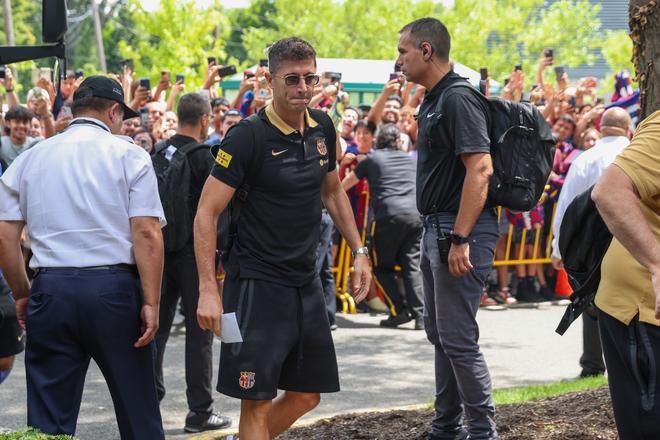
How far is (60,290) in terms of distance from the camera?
15.5 feet

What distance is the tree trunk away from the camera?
5.56m

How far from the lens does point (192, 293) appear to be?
23.0 ft

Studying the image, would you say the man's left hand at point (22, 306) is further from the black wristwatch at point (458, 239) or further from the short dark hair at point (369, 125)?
the short dark hair at point (369, 125)

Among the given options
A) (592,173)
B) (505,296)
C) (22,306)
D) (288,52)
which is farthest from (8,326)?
(505,296)

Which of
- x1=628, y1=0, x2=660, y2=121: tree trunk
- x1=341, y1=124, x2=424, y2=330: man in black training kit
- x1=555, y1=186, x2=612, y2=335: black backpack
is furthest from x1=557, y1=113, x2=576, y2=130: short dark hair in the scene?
x1=555, y1=186, x2=612, y2=335: black backpack

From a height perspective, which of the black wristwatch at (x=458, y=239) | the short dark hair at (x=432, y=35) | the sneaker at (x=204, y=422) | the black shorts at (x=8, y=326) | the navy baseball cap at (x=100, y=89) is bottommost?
the sneaker at (x=204, y=422)

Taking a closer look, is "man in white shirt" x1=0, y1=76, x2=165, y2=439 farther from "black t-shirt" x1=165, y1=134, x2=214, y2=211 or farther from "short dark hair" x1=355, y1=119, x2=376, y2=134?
"short dark hair" x1=355, y1=119, x2=376, y2=134

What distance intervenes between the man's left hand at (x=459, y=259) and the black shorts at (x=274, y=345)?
80cm

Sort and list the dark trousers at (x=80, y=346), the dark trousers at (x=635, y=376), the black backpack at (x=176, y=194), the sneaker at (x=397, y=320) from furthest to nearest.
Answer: the sneaker at (x=397, y=320) < the black backpack at (x=176, y=194) < the dark trousers at (x=80, y=346) < the dark trousers at (x=635, y=376)

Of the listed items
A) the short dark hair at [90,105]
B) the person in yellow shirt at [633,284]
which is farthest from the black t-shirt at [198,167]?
the person in yellow shirt at [633,284]

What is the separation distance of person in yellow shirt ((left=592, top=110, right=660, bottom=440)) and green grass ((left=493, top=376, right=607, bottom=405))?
2737 mm

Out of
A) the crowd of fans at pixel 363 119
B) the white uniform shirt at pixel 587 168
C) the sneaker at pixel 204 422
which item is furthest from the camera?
the crowd of fans at pixel 363 119

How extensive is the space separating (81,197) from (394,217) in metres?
6.86

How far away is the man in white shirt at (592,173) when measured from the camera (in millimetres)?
8109
